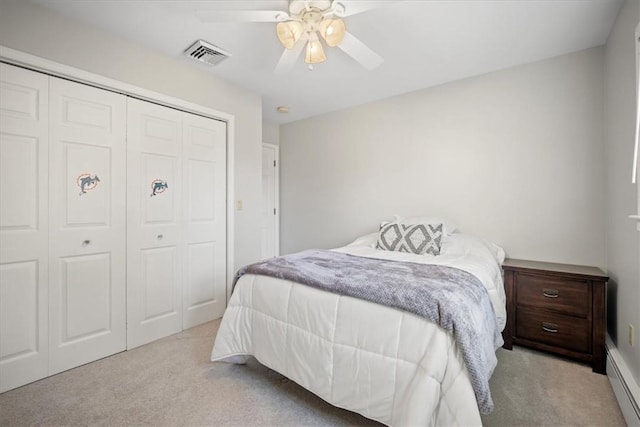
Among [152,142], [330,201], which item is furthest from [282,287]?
[330,201]

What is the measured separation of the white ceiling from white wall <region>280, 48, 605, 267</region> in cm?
25

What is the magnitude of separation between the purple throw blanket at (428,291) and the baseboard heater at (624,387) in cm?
60

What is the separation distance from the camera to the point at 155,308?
8.20 ft

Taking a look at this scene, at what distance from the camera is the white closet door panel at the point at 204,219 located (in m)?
2.73

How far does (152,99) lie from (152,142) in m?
0.36

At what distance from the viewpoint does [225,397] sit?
169 centimetres

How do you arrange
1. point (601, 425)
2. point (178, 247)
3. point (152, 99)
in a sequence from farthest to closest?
point (178, 247) → point (152, 99) → point (601, 425)

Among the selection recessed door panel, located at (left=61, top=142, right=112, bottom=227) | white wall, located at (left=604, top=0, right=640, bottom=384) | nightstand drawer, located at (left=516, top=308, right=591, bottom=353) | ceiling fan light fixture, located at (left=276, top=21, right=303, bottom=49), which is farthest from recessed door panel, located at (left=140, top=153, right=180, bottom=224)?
white wall, located at (left=604, top=0, right=640, bottom=384)

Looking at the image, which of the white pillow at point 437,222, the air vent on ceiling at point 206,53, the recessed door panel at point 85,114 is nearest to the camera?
the recessed door panel at point 85,114

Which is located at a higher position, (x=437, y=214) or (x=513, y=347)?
(x=437, y=214)

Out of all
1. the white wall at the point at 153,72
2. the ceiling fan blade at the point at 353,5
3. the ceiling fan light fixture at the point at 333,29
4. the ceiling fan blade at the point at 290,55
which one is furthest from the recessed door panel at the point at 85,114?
the ceiling fan blade at the point at 353,5

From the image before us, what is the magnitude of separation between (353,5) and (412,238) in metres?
1.79

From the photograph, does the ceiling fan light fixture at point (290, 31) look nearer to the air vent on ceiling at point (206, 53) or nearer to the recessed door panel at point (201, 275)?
the air vent on ceiling at point (206, 53)

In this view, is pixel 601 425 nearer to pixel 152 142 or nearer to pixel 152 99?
pixel 152 142
